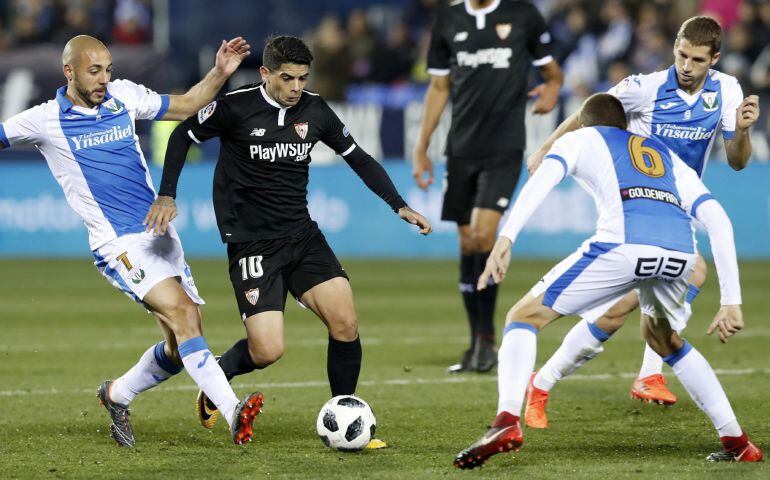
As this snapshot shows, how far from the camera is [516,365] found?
509cm

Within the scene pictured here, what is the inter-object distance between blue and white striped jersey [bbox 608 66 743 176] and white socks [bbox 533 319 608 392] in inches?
41.8

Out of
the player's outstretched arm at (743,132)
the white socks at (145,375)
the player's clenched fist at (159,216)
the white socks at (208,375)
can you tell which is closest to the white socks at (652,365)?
the player's outstretched arm at (743,132)

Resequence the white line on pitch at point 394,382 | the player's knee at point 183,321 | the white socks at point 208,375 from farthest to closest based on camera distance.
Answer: the white line on pitch at point 394,382 < the player's knee at point 183,321 < the white socks at point 208,375

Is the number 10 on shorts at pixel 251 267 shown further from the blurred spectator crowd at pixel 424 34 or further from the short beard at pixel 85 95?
the blurred spectator crowd at pixel 424 34

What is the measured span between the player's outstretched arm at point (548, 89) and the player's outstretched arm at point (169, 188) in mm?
3233

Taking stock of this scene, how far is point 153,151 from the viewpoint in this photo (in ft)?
54.4

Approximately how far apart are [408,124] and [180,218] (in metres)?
3.09

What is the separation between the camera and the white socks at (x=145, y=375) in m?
6.07

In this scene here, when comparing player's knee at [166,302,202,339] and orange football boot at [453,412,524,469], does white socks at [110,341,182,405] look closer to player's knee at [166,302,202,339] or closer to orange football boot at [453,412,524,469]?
player's knee at [166,302,202,339]

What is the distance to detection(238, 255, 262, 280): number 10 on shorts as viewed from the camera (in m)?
6.05

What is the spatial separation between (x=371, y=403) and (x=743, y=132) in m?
2.43

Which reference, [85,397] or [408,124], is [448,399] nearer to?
[85,397]

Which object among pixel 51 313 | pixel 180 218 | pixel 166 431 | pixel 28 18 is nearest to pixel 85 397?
pixel 166 431

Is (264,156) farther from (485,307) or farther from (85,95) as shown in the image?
(485,307)
